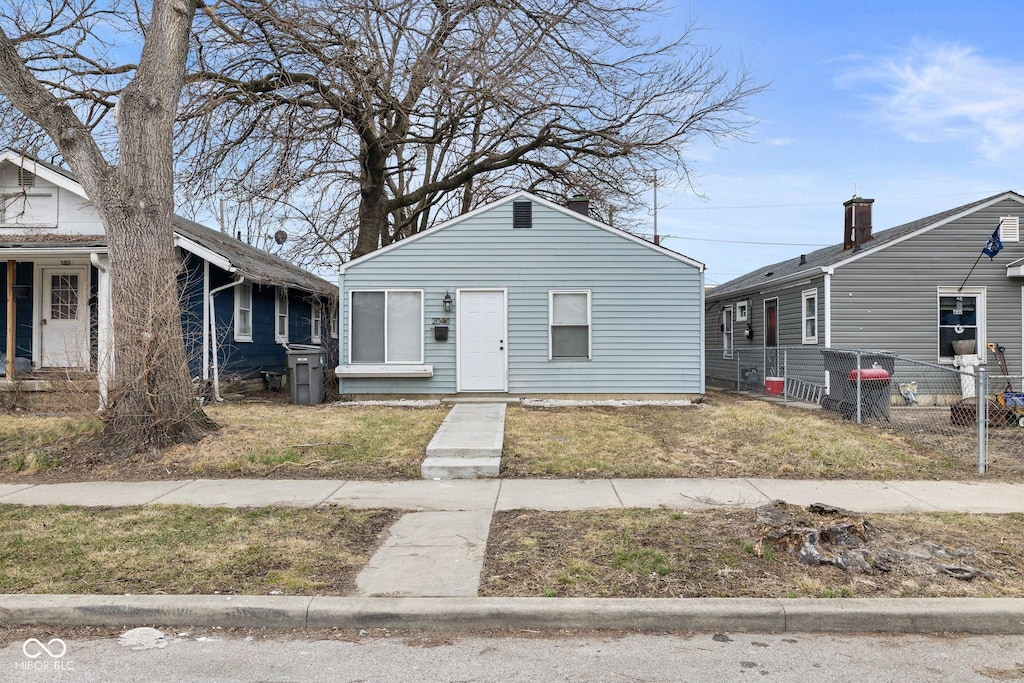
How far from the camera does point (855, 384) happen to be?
12461 mm

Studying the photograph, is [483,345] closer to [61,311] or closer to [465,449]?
[465,449]

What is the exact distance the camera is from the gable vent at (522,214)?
14.3 m

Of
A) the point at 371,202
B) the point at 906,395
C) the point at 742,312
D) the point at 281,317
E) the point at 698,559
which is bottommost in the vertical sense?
the point at 698,559

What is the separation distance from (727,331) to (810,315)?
18.4 feet

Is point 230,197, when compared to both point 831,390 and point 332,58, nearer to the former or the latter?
point 332,58

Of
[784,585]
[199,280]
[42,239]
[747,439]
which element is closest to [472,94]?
[199,280]

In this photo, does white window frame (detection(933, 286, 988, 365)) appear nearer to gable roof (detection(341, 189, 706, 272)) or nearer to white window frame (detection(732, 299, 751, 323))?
white window frame (detection(732, 299, 751, 323))

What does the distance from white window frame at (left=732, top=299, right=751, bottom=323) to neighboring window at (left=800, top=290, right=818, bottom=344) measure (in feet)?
11.8

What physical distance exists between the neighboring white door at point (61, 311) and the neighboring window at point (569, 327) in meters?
9.31

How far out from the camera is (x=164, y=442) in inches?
362

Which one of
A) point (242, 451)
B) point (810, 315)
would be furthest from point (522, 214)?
point (242, 451)

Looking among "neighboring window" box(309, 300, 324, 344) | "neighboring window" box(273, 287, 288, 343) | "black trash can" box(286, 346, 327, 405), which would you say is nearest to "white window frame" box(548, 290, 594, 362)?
"black trash can" box(286, 346, 327, 405)

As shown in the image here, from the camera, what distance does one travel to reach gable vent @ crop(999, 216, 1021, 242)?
51.6 feet

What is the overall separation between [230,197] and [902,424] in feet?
49.3
